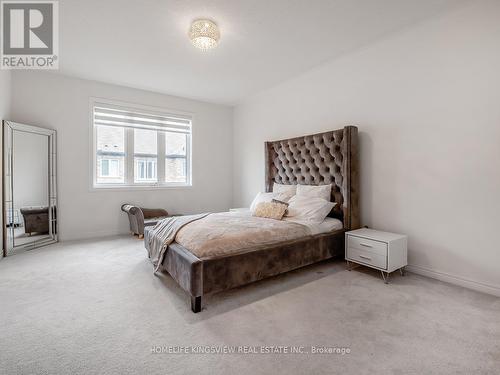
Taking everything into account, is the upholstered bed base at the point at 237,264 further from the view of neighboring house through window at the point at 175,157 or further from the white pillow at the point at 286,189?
the view of neighboring house through window at the point at 175,157

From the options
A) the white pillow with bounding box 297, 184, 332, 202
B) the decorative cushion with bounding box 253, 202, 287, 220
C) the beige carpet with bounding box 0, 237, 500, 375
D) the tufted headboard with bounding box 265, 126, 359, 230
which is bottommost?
the beige carpet with bounding box 0, 237, 500, 375

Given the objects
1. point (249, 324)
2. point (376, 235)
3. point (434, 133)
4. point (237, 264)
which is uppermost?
point (434, 133)

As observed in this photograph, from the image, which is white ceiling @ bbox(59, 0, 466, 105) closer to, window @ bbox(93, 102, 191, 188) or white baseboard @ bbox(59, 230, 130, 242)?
window @ bbox(93, 102, 191, 188)

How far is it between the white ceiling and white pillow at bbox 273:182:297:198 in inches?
72.3

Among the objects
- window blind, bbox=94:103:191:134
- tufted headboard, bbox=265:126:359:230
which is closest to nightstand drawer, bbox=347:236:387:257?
tufted headboard, bbox=265:126:359:230

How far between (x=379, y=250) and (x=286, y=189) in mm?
1654

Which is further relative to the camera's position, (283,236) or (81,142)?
(81,142)

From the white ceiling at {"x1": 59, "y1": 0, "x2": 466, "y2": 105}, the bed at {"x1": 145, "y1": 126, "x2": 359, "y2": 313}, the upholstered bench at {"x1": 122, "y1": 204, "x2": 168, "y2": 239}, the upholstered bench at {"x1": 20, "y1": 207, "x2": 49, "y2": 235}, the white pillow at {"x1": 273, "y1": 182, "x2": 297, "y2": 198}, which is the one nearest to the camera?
the bed at {"x1": 145, "y1": 126, "x2": 359, "y2": 313}

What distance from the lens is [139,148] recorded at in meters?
4.80

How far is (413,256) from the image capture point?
280 cm

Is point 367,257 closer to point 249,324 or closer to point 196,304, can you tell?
point 249,324

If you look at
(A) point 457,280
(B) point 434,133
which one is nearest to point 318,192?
(B) point 434,133

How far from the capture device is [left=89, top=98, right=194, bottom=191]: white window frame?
14.2 ft

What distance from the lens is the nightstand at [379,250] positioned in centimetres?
252
